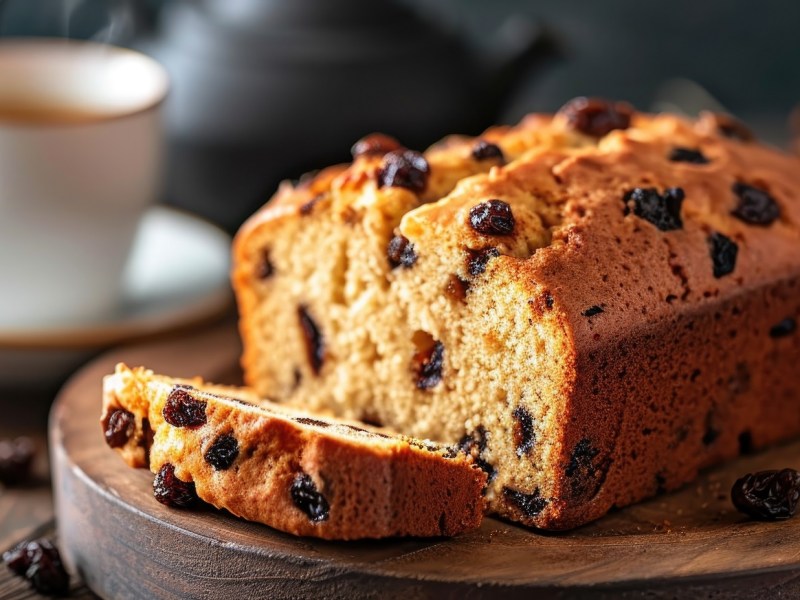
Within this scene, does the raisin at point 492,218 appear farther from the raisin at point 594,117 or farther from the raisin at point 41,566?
the raisin at point 41,566

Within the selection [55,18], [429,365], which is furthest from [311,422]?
[55,18]

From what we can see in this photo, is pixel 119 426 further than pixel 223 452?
Yes

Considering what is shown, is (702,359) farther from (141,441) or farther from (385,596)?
(141,441)

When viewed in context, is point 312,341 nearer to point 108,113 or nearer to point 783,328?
point 783,328

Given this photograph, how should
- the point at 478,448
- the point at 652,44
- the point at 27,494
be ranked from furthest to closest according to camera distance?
the point at 652,44
the point at 27,494
the point at 478,448

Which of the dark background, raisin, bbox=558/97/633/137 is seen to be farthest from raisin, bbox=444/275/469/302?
the dark background

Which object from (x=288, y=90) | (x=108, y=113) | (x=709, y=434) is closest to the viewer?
(x=709, y=434)
